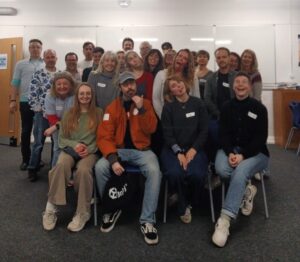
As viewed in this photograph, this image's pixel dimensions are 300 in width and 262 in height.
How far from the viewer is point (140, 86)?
118 inches

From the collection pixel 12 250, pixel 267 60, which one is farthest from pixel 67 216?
pixel 267 60

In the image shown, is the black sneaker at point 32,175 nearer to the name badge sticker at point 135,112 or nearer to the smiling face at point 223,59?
the name badge sticker at point 135,112

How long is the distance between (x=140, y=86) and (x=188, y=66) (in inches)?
21.0

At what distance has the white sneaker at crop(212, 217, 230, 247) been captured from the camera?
1.99m

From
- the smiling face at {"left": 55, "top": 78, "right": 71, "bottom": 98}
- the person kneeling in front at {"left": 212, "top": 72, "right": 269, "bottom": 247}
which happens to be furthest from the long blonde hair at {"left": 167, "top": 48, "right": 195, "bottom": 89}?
the smiling face at {"left": 55, "top": 78, "right": 71, "bottom": 98}

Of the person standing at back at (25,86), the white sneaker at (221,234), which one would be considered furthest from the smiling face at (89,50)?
the white sneaker at (221,234)

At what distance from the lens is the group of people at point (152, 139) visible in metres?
2.24

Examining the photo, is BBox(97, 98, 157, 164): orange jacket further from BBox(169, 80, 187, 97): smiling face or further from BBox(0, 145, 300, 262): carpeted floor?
BBox(0, 145, 300, 262): carpeted floor

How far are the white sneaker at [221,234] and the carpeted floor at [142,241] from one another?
0.04 m

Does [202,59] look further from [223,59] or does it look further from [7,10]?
[7,10]

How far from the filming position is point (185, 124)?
2.50 meters

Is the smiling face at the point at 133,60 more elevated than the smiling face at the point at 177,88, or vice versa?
the smiling face at the point at 133,60

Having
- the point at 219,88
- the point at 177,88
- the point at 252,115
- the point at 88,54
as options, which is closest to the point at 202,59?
the point at 219,88

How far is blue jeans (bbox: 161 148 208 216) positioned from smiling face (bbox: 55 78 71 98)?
1.20 m
